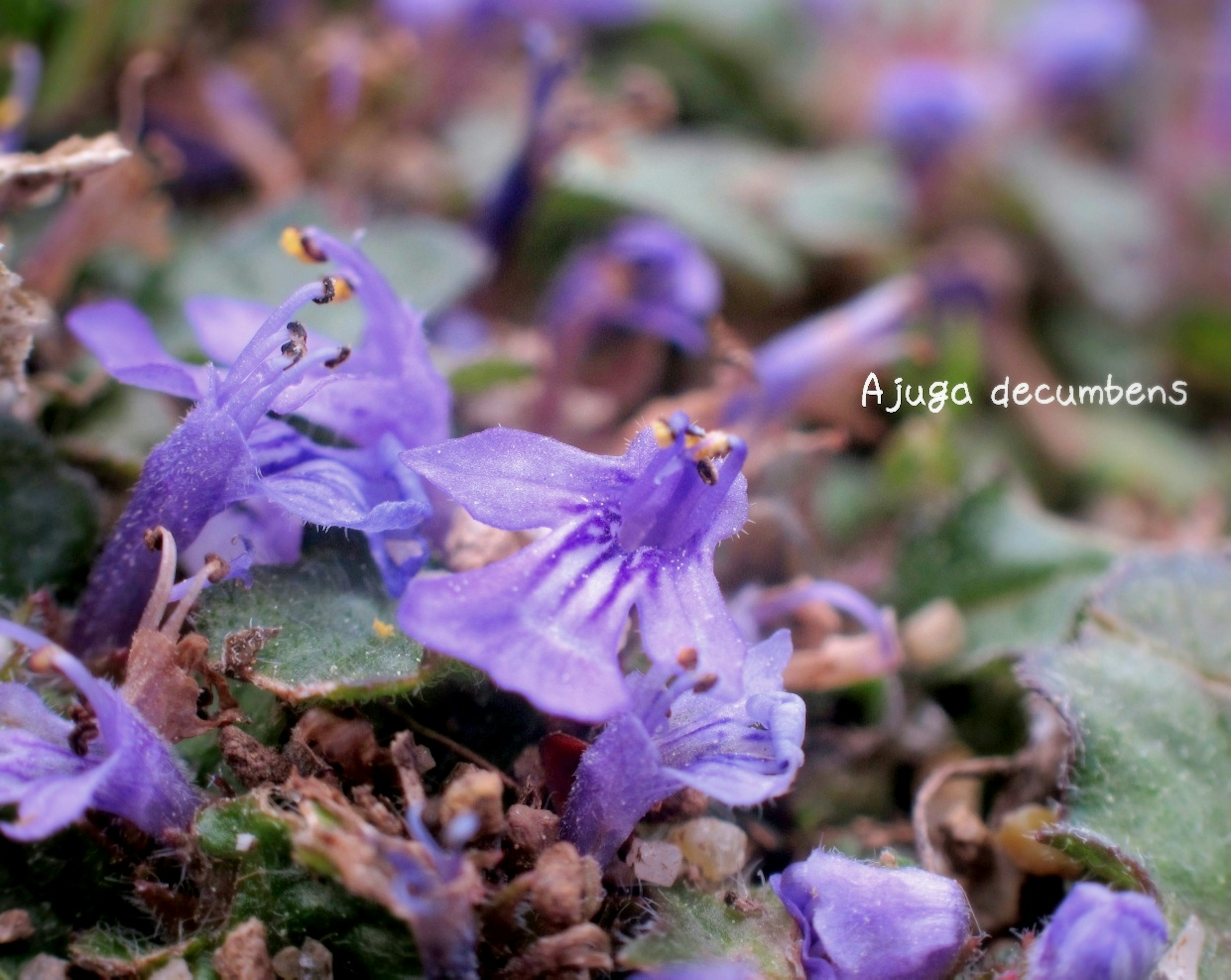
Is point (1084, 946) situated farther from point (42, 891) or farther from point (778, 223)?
point (778, 223)

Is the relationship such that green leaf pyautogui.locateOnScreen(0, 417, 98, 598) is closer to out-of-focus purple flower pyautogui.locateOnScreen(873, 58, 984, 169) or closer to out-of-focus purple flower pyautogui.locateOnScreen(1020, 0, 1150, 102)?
out-of-focus purple flower pyautogui.locateOnScreen(873, 58, 984, 169)

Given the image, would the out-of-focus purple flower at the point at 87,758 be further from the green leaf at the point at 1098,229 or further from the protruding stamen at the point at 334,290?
the green leaf at the point at 1098,229

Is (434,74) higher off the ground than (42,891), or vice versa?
(434,74)

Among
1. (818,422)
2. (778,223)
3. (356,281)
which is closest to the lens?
(356,281)

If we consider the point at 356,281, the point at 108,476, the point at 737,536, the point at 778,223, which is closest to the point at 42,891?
the point at 108,476

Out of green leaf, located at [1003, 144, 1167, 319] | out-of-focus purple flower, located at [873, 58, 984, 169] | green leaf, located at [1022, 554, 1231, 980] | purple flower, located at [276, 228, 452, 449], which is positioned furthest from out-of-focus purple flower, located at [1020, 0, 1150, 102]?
purple flower, located at [276, 228, 452, 449]

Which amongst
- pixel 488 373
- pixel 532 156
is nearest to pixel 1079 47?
pixel 532 156
